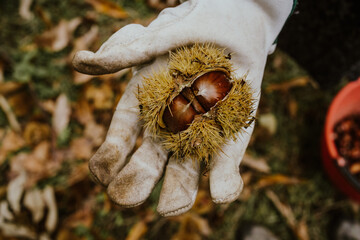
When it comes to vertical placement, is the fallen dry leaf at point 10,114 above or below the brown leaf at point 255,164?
above

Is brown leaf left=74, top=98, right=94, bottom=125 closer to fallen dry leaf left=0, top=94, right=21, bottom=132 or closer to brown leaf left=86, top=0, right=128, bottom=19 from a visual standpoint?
fallen dry leaf left=0, top=94, right=21, bottom=132

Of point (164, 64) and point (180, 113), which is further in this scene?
point (164, 64)

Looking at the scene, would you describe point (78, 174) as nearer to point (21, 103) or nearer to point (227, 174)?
point (21, 103)

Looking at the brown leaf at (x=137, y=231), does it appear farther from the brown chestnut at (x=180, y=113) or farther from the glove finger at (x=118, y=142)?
the brown chestnut at (x=180, y=113)

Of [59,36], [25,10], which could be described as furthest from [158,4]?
[25,10]

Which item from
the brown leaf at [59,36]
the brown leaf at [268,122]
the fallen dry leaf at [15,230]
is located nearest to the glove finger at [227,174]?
the brown leaf at [268,122]

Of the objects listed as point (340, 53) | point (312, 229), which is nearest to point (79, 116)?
point (340, 53)

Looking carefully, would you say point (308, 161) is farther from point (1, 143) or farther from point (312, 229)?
point (1, 143)
